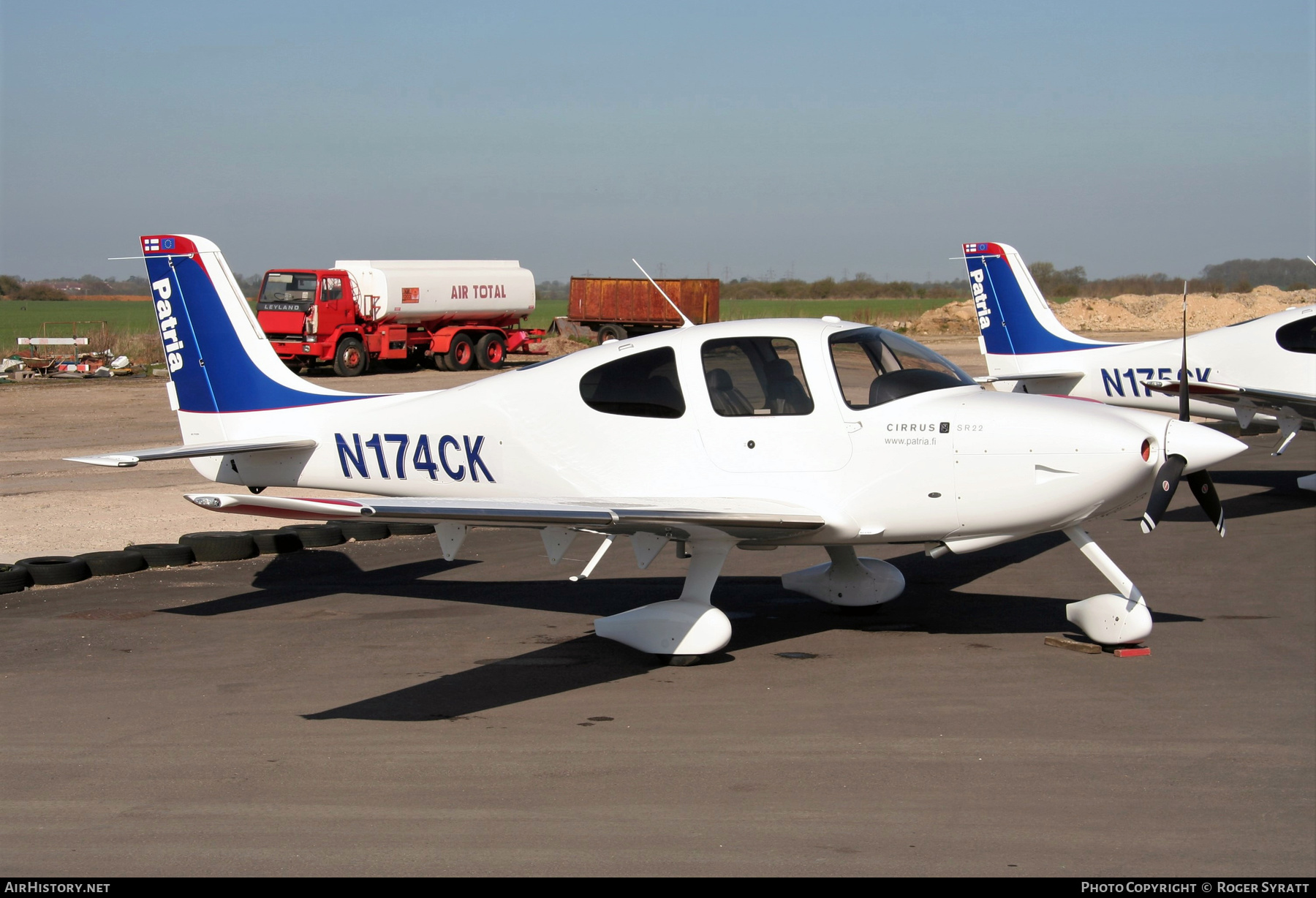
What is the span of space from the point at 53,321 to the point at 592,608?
7606 centimetres

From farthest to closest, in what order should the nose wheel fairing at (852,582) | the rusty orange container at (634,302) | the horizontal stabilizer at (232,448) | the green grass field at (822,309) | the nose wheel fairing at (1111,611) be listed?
the green grass field at (822,309), the rusty orange container at (634,302), the nose wheel fairing at (852,582), the horizontal stabilizer at (232,448), the nose wheel fairing at (1111,611)

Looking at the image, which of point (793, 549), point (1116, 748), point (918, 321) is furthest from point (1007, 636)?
point (918, 321)

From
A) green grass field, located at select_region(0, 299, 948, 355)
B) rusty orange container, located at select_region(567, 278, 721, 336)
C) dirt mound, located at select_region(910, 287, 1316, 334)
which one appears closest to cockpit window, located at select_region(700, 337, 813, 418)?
green grass field, located at select_region(0, 299, 948, 355)

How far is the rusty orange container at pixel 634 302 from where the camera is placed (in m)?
41.8

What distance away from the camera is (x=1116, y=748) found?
5.61 meters

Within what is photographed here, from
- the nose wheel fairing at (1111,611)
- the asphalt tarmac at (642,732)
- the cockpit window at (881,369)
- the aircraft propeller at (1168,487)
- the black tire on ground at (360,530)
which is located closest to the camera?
the asphalt tarmac at (642,732)

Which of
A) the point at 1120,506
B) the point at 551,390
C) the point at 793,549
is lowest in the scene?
the point at 793,549

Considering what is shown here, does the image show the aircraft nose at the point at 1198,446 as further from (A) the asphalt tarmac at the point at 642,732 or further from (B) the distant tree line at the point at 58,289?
(B) the distant tree line at the point at 58,289

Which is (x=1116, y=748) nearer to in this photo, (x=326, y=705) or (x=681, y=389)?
(x=681, y=389)

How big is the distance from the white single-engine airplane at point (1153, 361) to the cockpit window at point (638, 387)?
6.19 meters

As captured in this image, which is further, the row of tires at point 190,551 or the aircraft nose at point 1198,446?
the row of tires at point 190,551

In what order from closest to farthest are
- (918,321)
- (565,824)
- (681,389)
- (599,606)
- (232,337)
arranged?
(565,824)
(681,389)
(599,606)
(232,337)
(918,321)

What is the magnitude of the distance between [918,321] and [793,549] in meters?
Result: 58.3

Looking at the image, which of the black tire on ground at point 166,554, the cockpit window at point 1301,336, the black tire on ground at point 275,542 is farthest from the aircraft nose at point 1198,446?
the cockpit window at point 1301,336
